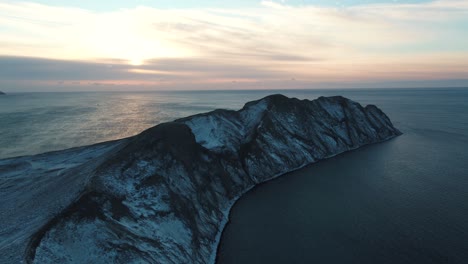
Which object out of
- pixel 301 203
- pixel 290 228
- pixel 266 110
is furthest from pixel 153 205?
pixel 266 110

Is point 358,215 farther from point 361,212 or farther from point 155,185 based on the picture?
point 155,185

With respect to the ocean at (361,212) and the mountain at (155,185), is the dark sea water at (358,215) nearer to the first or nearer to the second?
the ocean at (361,212)

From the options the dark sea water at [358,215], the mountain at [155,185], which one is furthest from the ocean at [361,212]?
the mountain at [155,185]

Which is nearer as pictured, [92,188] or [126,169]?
[92,188]

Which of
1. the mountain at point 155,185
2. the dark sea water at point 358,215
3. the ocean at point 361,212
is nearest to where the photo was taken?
the mountain at point 155,185

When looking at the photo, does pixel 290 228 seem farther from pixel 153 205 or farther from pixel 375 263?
pixel 153 205

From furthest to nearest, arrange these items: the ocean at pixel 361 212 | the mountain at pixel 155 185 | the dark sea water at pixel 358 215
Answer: the ocean at pixel 361 212
the dark sea water at pixel 358 215
the mountain at pixel 155 185

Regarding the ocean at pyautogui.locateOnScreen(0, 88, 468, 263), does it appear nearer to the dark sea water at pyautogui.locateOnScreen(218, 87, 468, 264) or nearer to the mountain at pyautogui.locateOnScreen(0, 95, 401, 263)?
the dark sea water at pyautogui.locateOnScreen(218, 87, 468, 264)

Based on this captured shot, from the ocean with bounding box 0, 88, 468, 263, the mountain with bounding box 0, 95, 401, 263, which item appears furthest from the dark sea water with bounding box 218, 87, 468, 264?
the mountain with bounding box 0, 95, 401, 263
